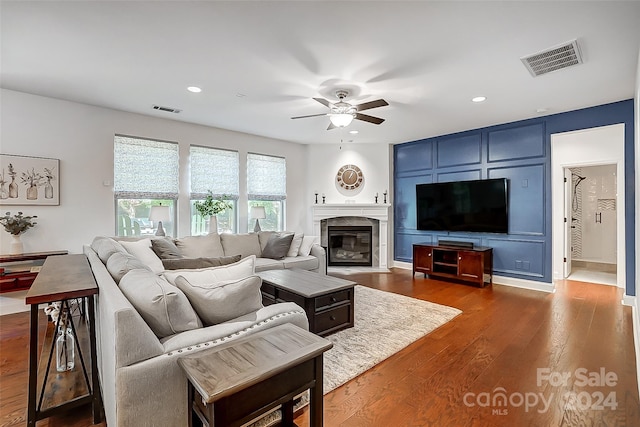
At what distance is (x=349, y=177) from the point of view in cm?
679

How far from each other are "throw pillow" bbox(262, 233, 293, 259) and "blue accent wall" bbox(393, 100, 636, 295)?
10.0 ft

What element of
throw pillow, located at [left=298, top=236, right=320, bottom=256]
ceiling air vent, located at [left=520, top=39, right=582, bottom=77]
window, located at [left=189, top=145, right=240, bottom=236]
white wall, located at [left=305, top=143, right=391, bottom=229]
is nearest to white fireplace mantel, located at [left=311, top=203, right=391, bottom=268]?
white wall, located at [left=305, top=143, right=391, bottom=229]

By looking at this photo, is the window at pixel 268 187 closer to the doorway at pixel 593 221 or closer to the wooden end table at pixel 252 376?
the wooden end table at pixel 252 376

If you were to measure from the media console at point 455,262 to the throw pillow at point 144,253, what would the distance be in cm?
436

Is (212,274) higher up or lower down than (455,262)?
higher up

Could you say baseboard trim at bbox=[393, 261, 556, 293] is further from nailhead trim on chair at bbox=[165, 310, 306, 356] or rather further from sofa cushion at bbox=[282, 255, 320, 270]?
nailhead trim on chair at bbox=[165, 310, 306, 356]

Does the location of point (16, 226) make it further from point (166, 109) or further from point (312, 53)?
point (312, 53)

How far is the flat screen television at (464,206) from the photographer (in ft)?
17.1

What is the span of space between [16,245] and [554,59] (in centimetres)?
618

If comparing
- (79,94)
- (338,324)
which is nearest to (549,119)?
(338,324)

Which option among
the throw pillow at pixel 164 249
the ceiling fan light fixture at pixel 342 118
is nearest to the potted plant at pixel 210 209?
the throw pillow at pixel 164 249

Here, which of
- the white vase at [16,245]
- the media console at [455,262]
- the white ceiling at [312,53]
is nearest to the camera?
the white ceiling at [312,53]

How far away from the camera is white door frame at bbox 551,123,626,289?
15.7ft

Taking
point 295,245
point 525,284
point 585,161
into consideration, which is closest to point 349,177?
point 295,245
